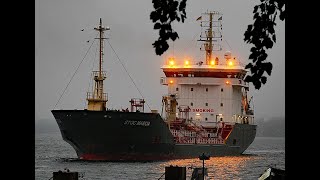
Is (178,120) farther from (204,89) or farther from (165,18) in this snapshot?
(165,18)

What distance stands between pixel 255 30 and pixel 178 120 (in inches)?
2464

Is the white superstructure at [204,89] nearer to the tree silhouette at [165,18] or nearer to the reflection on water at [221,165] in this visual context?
the reflection on water at [221,165]

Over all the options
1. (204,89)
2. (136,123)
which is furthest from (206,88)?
(136,123)

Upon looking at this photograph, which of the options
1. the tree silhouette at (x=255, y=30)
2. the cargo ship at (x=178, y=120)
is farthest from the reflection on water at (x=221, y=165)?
the tree silhouette at (x=255, y=30)

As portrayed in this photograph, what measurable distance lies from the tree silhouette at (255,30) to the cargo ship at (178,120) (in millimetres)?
51254

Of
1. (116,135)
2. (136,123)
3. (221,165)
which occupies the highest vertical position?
(136,123)

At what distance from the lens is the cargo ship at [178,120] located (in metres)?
57.8

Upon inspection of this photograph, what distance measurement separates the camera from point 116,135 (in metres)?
58.0
